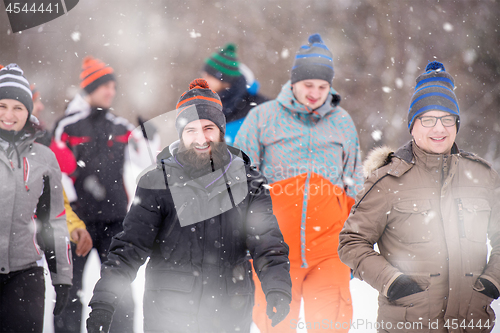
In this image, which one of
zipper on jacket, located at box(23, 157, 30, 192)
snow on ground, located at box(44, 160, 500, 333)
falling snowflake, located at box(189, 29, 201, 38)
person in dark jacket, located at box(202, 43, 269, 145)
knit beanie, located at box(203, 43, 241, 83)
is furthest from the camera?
falling snowflake, located at box(189, 29, 201, 38)

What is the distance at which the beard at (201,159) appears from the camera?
8.77 ft

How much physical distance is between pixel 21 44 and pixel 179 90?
3970mm

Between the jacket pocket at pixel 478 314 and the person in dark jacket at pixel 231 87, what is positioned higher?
the person in dark jacket at pixel 231 87

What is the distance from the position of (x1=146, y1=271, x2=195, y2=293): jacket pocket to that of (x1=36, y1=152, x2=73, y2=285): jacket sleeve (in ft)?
3.92

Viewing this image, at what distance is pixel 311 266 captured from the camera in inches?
134

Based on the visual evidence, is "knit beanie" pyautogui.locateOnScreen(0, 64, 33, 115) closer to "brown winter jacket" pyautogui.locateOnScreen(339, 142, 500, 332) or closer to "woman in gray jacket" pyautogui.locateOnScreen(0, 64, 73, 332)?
"woman in gray jacket" pyautogui.locateOnScreen(0, 64, 73, 332)

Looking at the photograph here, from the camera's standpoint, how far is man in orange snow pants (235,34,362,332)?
10.9ft

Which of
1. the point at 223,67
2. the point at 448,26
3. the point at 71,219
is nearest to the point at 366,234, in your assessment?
the point at 71,219

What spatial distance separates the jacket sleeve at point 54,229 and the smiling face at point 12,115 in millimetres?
319

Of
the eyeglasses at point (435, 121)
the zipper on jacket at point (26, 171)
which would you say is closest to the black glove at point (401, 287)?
the eyeglasses at point (435, 121)

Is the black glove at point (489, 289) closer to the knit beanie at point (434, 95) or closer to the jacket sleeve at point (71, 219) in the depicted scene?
the knit beanie at point (434, 95)

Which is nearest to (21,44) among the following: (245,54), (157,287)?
(245,54)

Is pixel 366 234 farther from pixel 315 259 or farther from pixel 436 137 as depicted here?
pixel 315 259

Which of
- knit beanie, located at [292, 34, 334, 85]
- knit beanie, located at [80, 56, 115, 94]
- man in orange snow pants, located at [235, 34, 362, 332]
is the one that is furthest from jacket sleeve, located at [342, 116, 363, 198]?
knit beanie, located at [80, 56, 115, 94]
